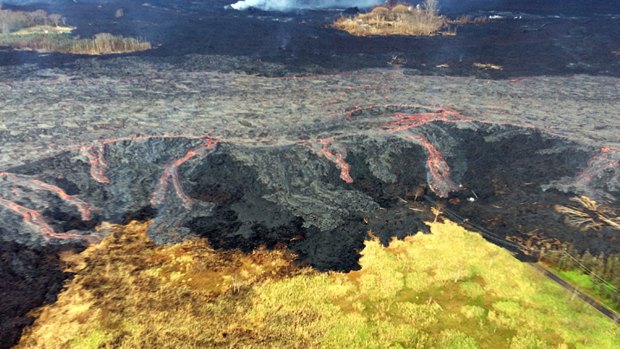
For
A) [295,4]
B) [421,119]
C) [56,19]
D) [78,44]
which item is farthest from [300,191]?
[295,4]

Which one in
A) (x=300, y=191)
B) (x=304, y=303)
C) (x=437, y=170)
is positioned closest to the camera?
(x=304, y=303)

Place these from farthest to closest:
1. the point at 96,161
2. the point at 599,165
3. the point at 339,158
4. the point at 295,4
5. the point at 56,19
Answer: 1. the point at 295,4
2. the point at 56,19
3. the point at 339,158
4. the point at 599,165
5. the point at 96,161

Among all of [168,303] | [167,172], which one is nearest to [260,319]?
[168,303]

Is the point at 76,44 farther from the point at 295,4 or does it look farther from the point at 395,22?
the point at 295,4

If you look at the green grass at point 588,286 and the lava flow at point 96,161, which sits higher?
the lava flow at point 96,161

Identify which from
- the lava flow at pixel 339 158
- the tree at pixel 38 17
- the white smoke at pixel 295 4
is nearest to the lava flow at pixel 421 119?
the lava flow at pixel 339 158

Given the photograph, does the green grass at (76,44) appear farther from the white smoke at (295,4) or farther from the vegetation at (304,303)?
the vegetation at (304,303)
